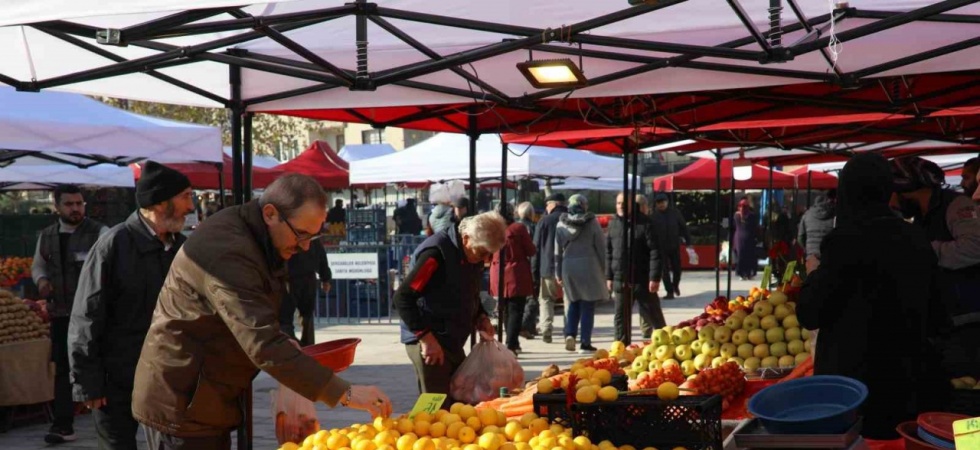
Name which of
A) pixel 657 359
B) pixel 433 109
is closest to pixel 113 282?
pixel 433 109

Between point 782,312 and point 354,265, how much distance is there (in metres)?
9.44

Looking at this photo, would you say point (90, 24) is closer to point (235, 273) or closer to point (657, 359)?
point (235, 273)

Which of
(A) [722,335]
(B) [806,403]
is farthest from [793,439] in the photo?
(A) [722,335]

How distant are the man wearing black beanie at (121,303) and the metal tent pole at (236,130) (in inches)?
18.6

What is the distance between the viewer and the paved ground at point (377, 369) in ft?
26.7

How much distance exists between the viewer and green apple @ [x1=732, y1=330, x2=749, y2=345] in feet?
22.4

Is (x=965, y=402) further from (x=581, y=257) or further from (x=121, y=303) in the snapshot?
(x=581, y=257)

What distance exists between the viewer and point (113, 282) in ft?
16.2

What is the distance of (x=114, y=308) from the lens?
16.3 ft

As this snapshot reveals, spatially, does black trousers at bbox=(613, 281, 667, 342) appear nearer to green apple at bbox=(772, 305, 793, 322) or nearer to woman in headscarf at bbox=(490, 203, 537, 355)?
woman in headscarf at bbox=(490, 203, 537, 355)

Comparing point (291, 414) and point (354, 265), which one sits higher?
point (291, 414)

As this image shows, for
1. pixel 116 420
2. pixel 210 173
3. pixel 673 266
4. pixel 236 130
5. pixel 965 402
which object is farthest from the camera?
pixel 210 173

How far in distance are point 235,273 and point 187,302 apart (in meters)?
0.26

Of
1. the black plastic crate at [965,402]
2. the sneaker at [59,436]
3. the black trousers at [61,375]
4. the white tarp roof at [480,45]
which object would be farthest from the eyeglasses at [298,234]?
the sneaker at [59,436]
